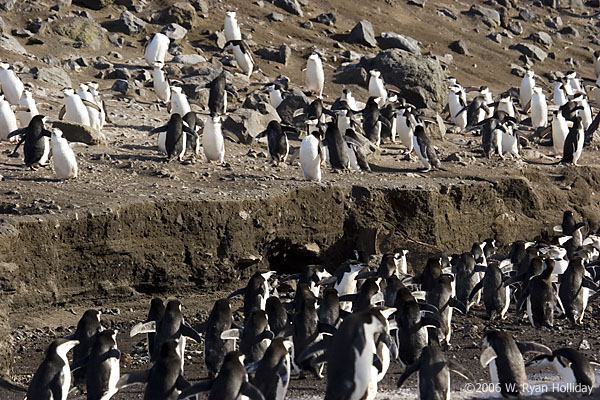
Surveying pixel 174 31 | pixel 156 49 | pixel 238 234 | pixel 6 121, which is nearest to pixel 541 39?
pixel 174 31

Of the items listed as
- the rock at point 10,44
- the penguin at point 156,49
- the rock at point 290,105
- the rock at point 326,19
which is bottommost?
the rock at point 326,19

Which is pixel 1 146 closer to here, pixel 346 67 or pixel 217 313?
pixel 217 313

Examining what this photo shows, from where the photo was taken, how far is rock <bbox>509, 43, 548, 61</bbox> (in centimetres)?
2947

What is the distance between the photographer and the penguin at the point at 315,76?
2188cm

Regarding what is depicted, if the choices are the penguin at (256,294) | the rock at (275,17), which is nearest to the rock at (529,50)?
the rock at (275,17)

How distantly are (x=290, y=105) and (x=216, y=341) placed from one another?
30.9ft

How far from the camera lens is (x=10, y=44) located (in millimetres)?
21297

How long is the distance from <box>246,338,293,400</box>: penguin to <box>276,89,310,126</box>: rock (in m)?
10.3

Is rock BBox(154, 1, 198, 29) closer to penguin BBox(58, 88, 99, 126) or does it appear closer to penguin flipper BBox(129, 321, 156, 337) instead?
penguin BBox(58, 88, 99, 126)

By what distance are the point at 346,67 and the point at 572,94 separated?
5.15 meters

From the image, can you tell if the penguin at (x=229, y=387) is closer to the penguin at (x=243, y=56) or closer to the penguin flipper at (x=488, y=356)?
the penguin flipper at (x=488, y=356)

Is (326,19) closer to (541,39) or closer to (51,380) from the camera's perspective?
(541,39)

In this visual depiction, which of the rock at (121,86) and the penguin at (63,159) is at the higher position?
the penguin at (63,159)

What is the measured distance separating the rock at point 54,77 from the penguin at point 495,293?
31.9 feet
